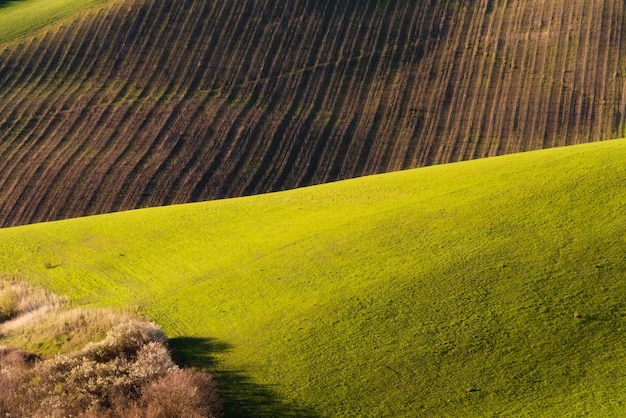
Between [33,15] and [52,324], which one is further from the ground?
[52,324]

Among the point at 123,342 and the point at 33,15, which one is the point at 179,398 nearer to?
the point at 123,342

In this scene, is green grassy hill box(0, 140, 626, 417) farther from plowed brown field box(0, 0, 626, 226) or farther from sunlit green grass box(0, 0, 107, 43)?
sunlit green grass box(0, 0, 107, 43)

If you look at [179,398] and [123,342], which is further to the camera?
[123,342]

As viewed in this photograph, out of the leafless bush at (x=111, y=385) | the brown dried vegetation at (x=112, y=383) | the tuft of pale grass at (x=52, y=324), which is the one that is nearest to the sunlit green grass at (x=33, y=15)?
the tuft of pale grass at (x=52, y=324)

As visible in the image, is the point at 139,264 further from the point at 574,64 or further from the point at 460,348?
the point at 574,64

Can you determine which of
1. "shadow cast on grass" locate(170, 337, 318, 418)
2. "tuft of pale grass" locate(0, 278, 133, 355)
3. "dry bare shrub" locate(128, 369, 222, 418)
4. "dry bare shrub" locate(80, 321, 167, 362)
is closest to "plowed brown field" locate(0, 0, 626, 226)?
"tuft of pale grass" locate(0, 278, 133, 355)

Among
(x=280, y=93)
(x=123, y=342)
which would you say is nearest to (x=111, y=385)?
(x=123, y=342)

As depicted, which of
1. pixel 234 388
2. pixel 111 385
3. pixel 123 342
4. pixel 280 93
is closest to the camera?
pixel 111 385
